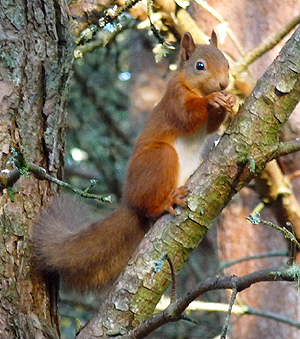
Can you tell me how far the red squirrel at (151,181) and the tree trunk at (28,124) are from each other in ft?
0.34

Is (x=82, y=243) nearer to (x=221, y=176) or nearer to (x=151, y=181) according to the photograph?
(x=151, y=181)

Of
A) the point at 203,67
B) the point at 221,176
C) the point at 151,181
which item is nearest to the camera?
the point at 221,176

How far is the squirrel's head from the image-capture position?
2.70 meters

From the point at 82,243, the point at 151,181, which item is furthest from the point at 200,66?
the point at 82,243

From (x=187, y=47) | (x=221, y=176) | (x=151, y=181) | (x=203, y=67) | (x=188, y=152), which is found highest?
(x=187, y=47)

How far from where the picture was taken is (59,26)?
2.44 meters

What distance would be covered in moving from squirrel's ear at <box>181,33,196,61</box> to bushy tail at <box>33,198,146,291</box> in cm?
92

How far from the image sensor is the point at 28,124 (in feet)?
7.45

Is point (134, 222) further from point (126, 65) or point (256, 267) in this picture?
point (126, 65)

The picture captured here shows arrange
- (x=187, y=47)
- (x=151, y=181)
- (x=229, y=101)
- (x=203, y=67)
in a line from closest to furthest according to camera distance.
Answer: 1. (x=229, y=101)
2. (x=151, y=181)
3. (x=203, y=67)
4. (x=187, y=47)

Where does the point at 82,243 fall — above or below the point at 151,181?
below

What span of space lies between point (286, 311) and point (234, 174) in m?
1.98

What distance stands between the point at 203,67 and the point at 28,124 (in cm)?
96

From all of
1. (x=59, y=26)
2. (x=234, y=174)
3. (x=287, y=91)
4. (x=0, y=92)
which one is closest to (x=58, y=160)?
(x=0, y=92)
